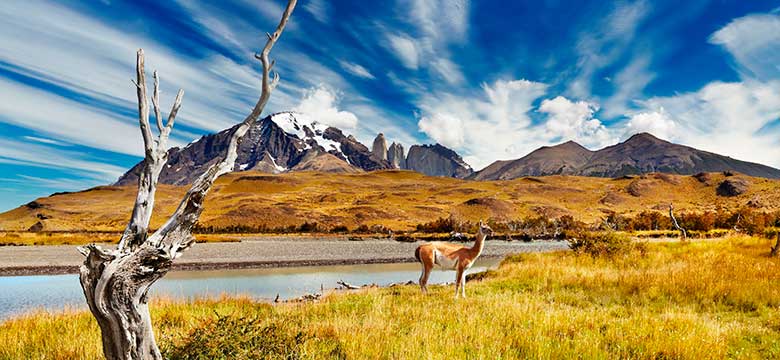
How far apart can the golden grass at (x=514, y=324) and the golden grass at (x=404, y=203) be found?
68986 millimetres

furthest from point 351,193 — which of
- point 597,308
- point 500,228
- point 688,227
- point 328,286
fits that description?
point 597,308

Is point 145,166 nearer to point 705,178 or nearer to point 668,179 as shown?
point 668,179

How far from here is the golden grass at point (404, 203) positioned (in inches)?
3787

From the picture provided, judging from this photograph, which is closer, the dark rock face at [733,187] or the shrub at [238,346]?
the shrub at [238,346]

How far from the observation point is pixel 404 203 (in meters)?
121

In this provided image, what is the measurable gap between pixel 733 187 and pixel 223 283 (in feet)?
511

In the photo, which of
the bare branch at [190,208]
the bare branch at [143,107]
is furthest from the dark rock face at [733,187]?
the bare branch at [143,107]

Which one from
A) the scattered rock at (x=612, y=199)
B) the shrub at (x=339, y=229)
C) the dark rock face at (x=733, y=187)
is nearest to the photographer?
the shrub at (x=339, y=229)

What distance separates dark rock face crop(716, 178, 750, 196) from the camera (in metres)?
125

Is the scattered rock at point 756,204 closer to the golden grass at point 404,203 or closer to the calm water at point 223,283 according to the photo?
the golden grass at point 404,203

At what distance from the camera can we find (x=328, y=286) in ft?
75.4

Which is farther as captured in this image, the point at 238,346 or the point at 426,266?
the point at 426,266

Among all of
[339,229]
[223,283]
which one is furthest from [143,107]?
[339,229]

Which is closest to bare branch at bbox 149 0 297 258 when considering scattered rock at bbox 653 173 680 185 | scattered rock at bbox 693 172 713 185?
scattered rock at bbox 653 173 680 185
